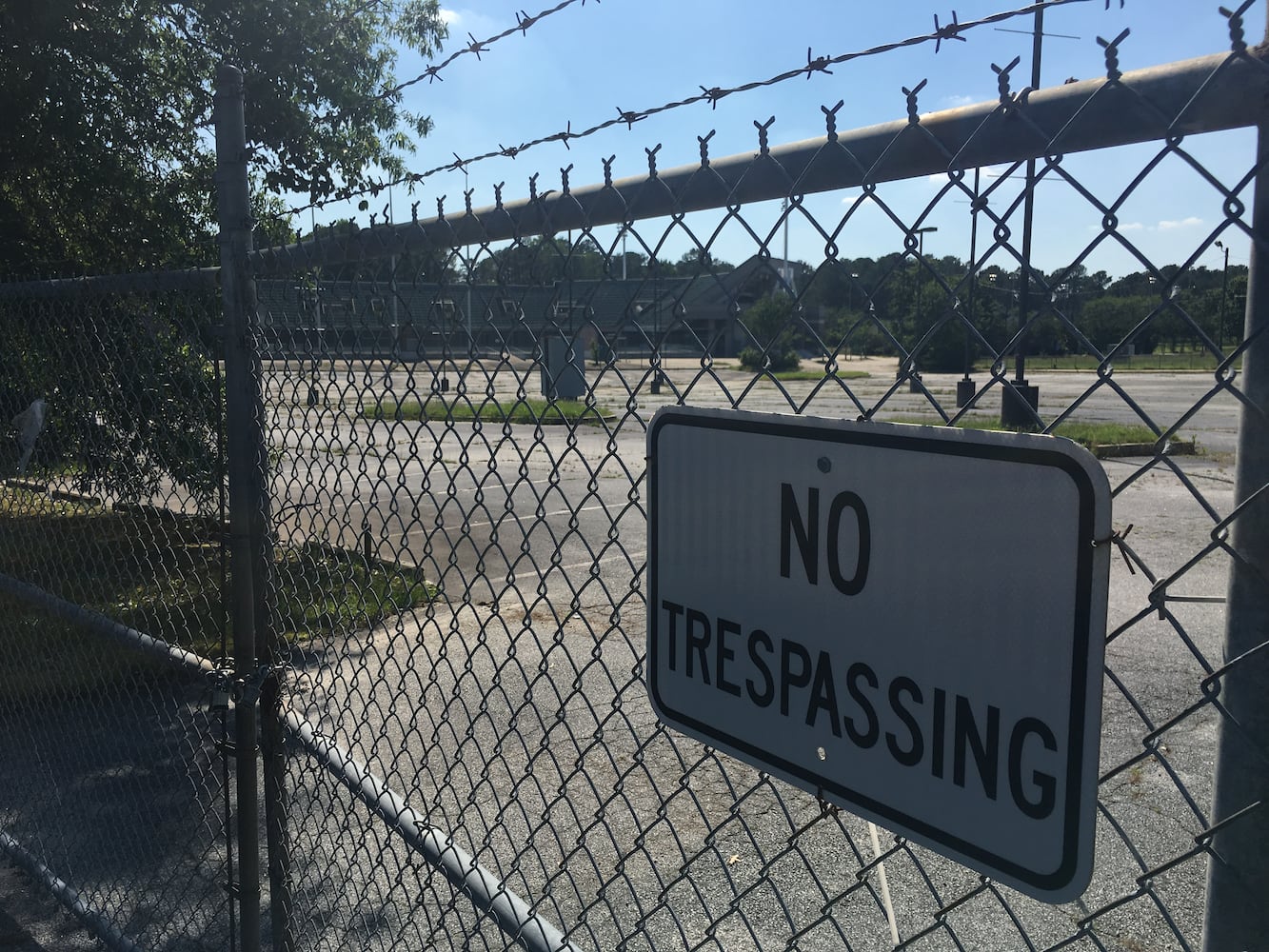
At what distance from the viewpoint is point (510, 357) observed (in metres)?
2.08

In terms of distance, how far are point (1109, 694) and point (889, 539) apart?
4920 mm

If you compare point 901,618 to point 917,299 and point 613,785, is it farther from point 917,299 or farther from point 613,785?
point 613,785

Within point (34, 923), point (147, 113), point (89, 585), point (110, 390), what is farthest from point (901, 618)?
point (147, 113)

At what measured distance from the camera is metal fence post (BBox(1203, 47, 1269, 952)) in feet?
3.18

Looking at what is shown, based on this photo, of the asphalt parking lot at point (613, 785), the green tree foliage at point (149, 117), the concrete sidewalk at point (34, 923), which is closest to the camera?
the asphalt parking lot at point (613, 785)

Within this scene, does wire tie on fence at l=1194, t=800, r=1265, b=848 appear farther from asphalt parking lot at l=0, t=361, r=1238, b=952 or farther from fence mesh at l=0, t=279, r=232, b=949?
fence mesh at l=0, t=279, r=232, b=949

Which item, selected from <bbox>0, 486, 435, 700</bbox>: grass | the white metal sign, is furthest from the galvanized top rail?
<bbox>0, 486, 435, 700</bbox>: grass

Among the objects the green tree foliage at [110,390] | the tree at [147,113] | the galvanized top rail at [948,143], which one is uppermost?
the tree at [147,113]

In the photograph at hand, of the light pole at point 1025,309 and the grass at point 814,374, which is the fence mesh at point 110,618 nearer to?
the grass at point 814,374

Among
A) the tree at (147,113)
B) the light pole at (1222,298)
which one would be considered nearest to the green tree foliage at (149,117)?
the tree at (147,113)

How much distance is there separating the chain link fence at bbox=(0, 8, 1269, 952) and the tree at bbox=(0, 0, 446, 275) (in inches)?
111

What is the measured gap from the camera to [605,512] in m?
3.59

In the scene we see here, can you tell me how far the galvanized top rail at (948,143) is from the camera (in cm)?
103

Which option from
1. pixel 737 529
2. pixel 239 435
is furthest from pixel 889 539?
pixel 239 435
